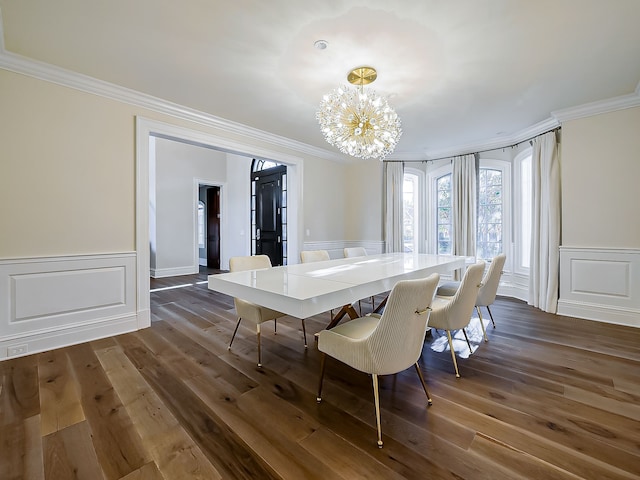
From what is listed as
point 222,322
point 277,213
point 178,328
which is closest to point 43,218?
point 178,328

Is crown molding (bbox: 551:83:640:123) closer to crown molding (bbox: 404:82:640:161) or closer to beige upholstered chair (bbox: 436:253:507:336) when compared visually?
crown molding (bbox: 404:82:640:161)

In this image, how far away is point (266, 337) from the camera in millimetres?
2971

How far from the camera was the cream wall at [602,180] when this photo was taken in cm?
329

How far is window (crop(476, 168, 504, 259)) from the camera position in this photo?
4.87 m

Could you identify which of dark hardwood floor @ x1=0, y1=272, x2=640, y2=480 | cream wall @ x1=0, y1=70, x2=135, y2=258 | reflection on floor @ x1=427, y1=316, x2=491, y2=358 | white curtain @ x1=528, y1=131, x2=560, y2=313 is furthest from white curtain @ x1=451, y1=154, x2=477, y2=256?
cream wall @ x1=0, y1=70, x2=135, y2=258

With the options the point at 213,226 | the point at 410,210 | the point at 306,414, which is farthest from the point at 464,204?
the point at 213,226

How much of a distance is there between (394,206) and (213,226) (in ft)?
17.1

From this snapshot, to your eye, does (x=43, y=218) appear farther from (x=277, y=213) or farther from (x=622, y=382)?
(x=622, y=382)

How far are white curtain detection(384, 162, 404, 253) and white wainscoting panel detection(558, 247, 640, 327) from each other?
99.1 inches

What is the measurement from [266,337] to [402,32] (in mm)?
2977

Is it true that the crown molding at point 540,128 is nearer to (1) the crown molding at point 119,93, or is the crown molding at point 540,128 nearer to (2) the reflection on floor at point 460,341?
(2) the reflection on floor at point 460,341

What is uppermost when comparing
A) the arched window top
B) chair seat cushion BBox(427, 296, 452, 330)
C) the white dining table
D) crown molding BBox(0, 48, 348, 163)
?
the arched window top

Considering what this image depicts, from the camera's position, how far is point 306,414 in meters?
1.73

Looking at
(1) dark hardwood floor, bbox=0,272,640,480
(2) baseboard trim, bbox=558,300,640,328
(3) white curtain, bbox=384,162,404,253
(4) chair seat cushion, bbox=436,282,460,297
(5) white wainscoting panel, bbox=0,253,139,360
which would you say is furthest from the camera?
(3) white curtain, bbox=384,162,404,253
